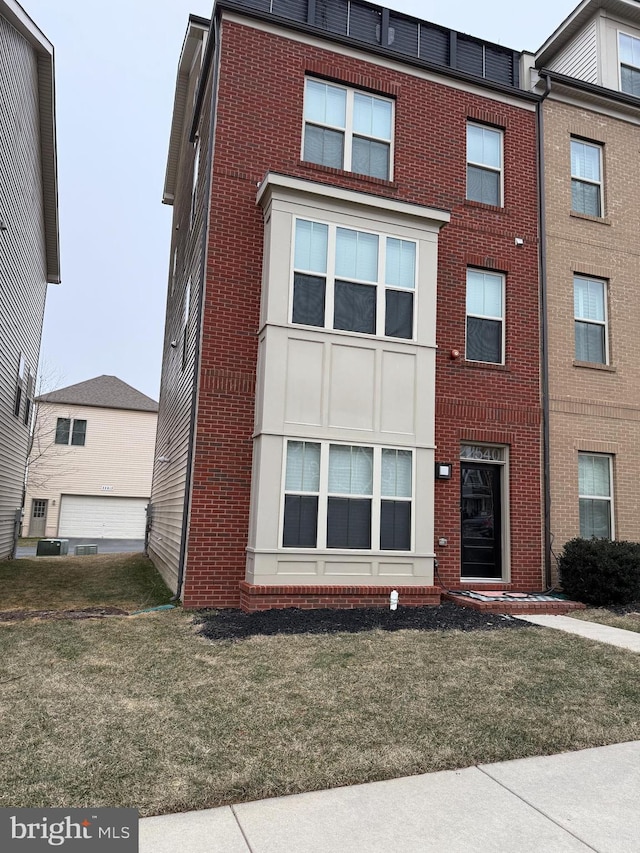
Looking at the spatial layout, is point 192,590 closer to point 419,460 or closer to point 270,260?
point 419,460

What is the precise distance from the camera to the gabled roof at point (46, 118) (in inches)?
484

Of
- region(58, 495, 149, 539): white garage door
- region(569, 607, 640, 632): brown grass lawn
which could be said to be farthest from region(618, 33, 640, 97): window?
region(58, 495, 149, 539): white garage door

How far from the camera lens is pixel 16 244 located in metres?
14.5

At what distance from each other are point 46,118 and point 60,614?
1366 centimetres

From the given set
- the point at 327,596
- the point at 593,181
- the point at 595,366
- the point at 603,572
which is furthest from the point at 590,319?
the point at 327,596

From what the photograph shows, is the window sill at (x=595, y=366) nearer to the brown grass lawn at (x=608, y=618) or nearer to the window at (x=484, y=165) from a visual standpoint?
the window at (x=484, y=165)

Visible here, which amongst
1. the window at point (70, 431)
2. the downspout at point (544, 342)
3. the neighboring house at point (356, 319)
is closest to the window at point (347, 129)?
the neighboring house at point (356, 319)

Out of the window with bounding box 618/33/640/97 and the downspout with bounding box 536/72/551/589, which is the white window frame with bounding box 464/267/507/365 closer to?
the downspout with bounding box 536/72/551/589

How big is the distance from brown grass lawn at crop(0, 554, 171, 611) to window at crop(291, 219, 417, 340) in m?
4.75

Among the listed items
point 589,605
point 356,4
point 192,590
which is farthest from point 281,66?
point 589,605

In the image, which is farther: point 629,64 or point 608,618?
point 629,64

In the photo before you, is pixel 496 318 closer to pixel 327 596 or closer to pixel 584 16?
pixel 327 596

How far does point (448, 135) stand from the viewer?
10.7m

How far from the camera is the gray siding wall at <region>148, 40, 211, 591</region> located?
10180 millimetres
